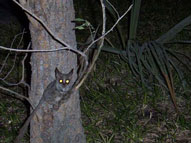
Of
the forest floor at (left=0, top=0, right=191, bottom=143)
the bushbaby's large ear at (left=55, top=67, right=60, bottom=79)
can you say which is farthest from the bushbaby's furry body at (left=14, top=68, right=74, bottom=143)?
the forest floor at (left=0, top=0, right=191, bottom=143)

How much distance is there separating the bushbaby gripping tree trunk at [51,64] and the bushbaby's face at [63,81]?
45 millimetres

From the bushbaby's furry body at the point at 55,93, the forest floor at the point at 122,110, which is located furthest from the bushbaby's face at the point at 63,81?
the forest floor at the point at 122,110

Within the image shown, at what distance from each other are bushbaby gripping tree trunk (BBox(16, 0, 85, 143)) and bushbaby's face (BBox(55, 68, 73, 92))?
0.15ft

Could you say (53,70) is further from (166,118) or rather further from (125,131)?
(166,118)

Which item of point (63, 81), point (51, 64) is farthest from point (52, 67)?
point (63, 81)

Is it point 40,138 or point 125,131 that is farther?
point 125,131

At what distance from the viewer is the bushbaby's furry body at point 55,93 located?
3.38m

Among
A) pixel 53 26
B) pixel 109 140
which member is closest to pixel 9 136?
pixel 109 140

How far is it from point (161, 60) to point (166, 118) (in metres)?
0.84

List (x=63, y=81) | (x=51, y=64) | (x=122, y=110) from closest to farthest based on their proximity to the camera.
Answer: (x=51, y=64) → (x=63, y=81) → (x=122, y=110)

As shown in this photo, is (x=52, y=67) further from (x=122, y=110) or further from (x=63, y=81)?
(x=122, y=110)

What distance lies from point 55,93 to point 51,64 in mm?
308

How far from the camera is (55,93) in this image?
3.43 meters

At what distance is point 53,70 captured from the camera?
3342 mm
